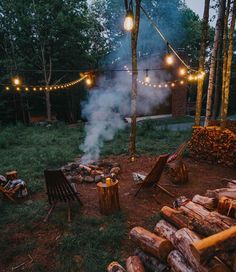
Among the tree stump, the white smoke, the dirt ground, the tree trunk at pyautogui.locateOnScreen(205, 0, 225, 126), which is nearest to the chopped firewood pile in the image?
the dirt ground

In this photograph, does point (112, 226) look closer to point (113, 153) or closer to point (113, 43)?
point (113, 153)

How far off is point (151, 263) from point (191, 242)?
0.71 m

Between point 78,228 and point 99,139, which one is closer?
point 78,228

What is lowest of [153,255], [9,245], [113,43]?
[9,245]

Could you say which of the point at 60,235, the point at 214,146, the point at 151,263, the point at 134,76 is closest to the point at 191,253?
the point at 151,263

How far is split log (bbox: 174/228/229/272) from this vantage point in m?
2.11

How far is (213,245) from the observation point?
2.09 metres

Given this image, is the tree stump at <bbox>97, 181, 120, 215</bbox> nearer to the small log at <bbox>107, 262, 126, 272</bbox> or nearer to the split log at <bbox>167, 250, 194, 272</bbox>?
the small log at <bbox>107, 262, 126, 272</bbox>

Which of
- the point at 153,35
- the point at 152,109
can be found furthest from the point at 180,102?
the point at 153,35

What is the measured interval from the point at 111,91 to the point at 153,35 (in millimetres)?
8761

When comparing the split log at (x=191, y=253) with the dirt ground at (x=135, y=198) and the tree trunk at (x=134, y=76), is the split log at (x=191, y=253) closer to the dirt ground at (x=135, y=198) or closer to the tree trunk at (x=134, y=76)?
the dirt ground at (x=135, y=198)

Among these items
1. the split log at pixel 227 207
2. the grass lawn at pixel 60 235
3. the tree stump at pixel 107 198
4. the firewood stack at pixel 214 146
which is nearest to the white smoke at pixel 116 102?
the firewood stack at pixel 214 146

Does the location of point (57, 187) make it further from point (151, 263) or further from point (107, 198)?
point (151, 263)

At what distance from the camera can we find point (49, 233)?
404 centimetres
